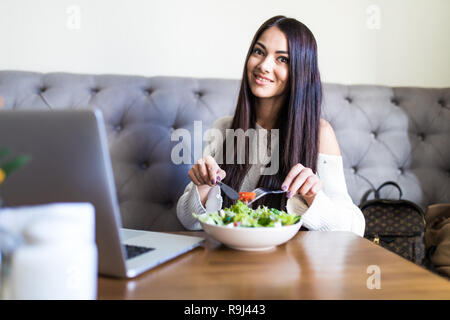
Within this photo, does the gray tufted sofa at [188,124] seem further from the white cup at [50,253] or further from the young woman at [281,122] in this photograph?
the white cup at [50,253]

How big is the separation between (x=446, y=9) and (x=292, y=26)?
1.02 meters

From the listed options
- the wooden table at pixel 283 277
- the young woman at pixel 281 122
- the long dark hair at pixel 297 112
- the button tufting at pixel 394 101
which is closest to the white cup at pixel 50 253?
the wooden table at pixel 283 277

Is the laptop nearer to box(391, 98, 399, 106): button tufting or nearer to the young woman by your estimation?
the young woman

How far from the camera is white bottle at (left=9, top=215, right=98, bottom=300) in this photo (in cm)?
31

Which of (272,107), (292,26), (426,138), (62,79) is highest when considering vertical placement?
(292,26)

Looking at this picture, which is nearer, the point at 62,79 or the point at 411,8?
the point at 62,79

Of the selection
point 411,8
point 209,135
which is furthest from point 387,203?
point 411,8

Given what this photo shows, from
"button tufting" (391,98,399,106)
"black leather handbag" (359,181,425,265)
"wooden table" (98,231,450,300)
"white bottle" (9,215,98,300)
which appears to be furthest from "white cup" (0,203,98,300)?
"button tufting" (391,98,399,106)

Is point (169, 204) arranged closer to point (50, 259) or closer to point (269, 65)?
point (269, 65)

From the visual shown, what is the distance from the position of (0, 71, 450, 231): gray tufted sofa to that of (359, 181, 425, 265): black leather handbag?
101mm

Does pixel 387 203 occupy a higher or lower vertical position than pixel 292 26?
lower

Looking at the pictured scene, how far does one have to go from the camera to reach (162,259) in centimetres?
59

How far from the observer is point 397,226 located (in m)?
1.39

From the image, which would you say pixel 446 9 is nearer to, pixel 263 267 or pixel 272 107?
pixel 272 107
